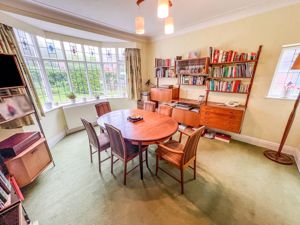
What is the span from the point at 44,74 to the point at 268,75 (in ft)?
16.3

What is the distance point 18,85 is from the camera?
1.84 meters

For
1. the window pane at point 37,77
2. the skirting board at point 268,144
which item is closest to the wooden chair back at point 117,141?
the window pane at point 37,77

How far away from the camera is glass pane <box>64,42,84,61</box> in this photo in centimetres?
352

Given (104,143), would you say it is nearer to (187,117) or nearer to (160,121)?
(160,121)

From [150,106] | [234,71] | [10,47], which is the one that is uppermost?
[10,47]

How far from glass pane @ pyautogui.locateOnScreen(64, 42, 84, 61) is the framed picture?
2.18 metres

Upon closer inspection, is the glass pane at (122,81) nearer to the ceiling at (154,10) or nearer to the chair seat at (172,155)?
the ceiling at (154,10)

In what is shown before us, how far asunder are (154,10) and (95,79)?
9.18 ft

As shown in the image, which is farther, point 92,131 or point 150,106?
point 150,106

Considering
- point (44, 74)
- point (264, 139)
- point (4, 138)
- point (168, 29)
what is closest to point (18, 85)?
point (4, 138)

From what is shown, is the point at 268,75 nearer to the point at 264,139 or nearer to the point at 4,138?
the point at 264,139

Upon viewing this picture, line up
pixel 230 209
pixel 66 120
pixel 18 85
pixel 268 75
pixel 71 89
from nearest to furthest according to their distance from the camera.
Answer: pixel 230 209
pixel 18 85
pixel 268 75
pixel 66 120
pixel 71 89

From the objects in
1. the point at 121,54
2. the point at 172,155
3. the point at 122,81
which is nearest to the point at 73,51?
the point at 121,54

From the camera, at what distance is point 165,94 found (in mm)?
3721
